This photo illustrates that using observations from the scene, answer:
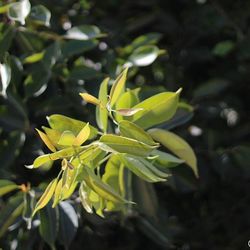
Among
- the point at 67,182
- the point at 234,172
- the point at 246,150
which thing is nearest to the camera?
the point at 67,182

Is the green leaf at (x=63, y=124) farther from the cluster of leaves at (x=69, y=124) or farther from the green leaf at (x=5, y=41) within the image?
the green leaf at (x=5, y=41)

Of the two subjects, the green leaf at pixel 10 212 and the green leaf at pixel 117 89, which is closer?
the green leaf at pixel 117 89

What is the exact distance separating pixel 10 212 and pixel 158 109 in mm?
374

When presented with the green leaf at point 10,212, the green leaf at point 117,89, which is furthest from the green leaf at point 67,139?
the green leaf at point 10,212

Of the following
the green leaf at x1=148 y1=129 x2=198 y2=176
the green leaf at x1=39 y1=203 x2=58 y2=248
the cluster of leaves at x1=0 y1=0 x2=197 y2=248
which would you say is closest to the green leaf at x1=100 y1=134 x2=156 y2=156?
the cluster of leaves at x1=0 y1=0 x2=197 y2=248

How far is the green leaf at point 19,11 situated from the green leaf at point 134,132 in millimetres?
360

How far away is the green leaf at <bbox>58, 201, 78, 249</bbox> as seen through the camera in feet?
4.07

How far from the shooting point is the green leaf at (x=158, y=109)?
1047 millimetres

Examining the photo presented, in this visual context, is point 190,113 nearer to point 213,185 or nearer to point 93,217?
point 93,217

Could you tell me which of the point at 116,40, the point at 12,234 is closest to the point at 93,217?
the point at 12,234

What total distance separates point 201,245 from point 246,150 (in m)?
0.46

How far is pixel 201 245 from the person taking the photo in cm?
185

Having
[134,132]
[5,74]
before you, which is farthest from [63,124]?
[5,74]

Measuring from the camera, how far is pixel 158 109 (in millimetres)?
1052
